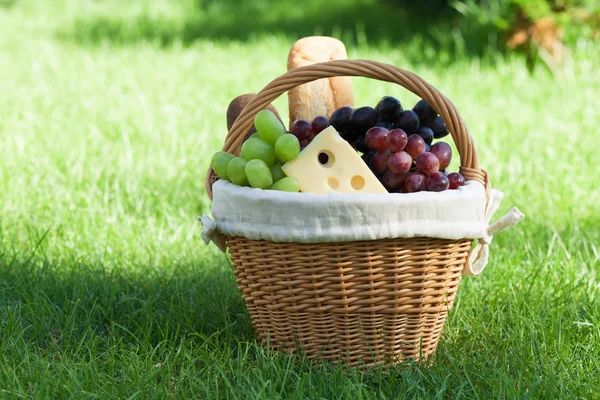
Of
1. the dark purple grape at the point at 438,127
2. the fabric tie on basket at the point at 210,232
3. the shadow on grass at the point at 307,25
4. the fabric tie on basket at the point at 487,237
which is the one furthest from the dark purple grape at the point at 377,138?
the shadow on grass at the point at 307,25

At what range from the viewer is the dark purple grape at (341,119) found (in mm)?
2018

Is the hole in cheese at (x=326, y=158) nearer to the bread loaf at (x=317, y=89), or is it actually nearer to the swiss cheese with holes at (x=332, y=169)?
the swiss cheese with holes at (x=332, y=169)

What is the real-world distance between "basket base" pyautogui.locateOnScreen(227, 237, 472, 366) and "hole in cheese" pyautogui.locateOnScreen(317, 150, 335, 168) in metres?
0.21

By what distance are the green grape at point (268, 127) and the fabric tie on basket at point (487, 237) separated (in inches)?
22.6

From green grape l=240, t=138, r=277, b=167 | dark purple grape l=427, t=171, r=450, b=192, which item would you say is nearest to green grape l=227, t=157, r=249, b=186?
green grape l=240, t=138, r=277, b=167

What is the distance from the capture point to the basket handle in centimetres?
183

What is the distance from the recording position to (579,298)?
2.31 meters

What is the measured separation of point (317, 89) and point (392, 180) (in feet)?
1.67

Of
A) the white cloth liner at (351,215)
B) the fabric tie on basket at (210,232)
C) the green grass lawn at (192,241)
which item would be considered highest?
the white cloth liner at (351,215)

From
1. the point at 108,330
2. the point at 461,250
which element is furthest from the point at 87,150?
the point at 461,250

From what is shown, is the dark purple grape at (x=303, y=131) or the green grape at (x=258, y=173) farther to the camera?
the dark purple grape at (x=303, y=131)

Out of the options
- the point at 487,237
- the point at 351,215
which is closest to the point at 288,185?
the point at 351,215

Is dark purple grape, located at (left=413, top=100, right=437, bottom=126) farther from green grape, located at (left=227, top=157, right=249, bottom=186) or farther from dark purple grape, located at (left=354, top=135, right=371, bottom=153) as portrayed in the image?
green grape, located at (left=227, top=157, right=249, bottom=186)

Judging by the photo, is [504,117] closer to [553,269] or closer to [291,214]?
[553,269]
